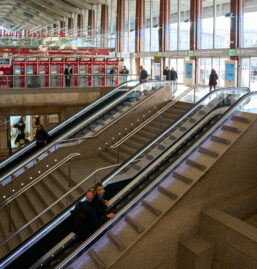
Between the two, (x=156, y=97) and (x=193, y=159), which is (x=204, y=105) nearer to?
(x=193, y=159)

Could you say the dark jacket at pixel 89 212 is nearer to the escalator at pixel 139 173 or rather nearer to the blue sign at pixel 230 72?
the escalator at pixel 139 173

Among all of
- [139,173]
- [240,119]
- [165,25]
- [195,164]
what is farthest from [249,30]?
[139,173]

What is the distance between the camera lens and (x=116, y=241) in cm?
698

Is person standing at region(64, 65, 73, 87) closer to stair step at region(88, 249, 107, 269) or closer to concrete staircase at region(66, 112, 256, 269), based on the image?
concrete staircase at region(66, 112, 256, 269)

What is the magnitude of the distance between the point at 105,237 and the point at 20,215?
3.74m

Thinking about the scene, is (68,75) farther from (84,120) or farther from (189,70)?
(189,70)

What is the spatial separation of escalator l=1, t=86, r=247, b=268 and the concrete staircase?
0.77ft

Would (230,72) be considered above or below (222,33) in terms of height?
below

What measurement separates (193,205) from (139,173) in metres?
1.32

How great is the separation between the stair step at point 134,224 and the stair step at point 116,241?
415 mm

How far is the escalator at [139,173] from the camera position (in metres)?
7.10

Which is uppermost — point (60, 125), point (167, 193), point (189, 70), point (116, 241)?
point (189, 70)

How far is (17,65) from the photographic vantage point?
1839 centimetres

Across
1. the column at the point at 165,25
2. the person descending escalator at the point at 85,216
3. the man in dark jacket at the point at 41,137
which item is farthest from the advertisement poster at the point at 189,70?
the person descending escalator at the point at 85,216
